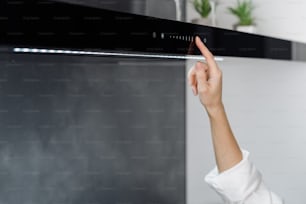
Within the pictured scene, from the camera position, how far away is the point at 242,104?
4.14 feet

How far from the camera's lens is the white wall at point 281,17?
4.16ft

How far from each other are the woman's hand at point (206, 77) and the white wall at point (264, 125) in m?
0.49

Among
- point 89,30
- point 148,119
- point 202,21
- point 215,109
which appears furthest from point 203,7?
point 89,30

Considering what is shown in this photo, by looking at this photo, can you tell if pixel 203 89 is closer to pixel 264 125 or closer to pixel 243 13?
pixel 243 13

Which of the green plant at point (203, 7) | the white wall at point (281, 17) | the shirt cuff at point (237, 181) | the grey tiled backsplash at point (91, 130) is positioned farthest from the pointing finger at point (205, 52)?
the white wall at point (281, 17)

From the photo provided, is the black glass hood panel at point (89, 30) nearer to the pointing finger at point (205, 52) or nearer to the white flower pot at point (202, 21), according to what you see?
the pointing finger at point (205, 52)

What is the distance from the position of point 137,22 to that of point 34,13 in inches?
5.1

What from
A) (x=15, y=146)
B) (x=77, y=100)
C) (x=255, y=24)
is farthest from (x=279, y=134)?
(x=15, y=146)

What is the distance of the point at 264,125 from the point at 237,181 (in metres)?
0.58

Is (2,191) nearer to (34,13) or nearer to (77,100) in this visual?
(77,100)

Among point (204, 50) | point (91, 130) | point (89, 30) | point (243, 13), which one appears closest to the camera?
point (89, 30)

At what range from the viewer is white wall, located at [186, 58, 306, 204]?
1191mm

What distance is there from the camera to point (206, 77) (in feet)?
2.23

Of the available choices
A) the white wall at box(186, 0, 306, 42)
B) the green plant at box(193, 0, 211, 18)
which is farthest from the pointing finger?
the white wall at box(186, 0, 306, 42)
